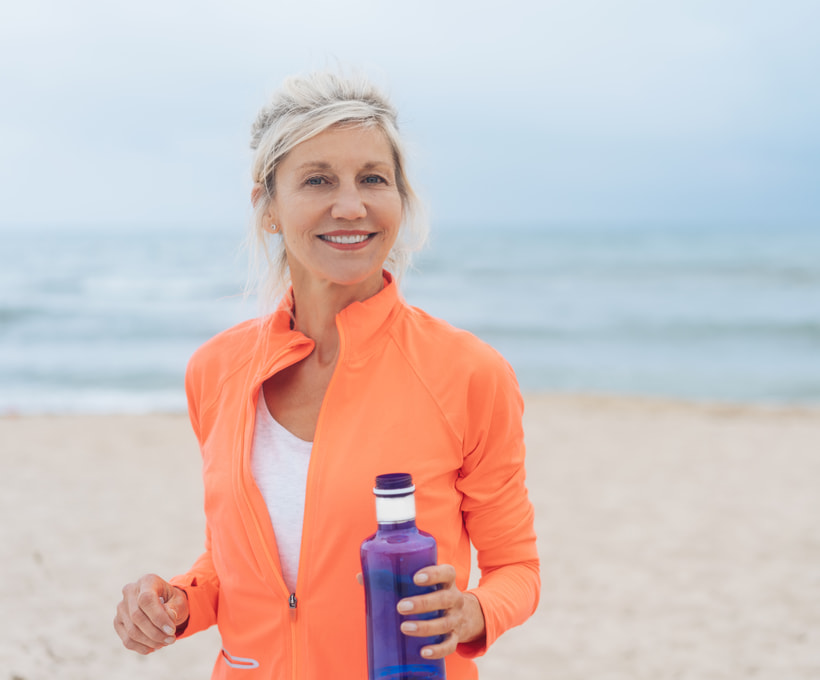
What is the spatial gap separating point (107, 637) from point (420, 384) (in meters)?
3.91

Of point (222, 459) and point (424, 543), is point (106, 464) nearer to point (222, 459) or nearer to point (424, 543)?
point (222, 459)

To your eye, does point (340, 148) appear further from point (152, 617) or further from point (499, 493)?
point (152, 617)

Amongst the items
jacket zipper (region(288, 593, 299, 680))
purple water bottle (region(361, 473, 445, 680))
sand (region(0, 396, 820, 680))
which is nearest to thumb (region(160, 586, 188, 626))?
jacket zipper (region(288, 593, 299, 680))

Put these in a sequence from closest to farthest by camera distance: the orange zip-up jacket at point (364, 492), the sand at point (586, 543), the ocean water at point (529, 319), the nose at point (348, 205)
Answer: the orange zip-up jacket at point (364, 492), the nose at point (348, 205), the sand at point (586, 543), the ocean water at point (529, 319)

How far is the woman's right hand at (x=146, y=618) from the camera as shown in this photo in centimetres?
169

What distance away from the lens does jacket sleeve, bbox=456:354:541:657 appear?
1671 mm

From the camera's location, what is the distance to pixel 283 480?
1.72 meters

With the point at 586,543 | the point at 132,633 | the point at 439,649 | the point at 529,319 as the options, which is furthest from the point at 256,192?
the point at 529,319

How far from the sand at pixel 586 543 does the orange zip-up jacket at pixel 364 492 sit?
2966 mm

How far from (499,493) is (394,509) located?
1.52 ft

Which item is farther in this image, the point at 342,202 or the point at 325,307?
the point at 325,307

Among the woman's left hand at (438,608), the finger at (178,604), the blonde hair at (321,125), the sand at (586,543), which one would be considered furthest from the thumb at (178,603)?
the sand at (586,543)

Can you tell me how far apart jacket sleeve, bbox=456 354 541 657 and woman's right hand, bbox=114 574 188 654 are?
0.68 m

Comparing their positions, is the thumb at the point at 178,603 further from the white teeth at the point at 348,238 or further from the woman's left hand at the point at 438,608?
the white teeth at the point at 348,238
